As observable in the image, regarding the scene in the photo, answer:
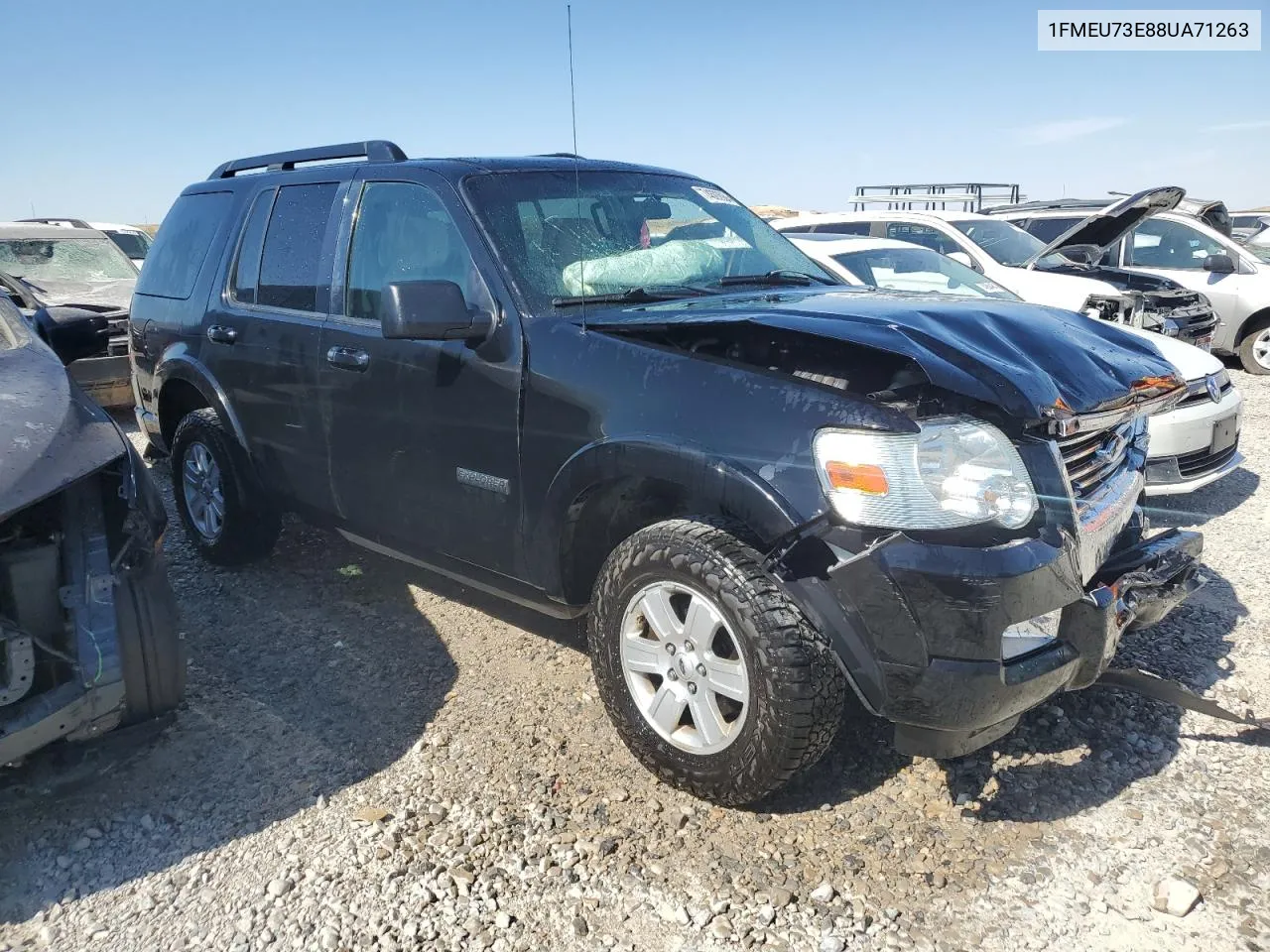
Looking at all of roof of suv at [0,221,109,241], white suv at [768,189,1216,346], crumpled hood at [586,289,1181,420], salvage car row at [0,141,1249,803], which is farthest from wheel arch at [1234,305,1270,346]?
roof of suv at [0,221,109,241]

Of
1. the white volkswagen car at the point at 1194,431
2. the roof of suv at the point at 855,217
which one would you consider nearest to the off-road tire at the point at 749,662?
the white volkswagen car at the point at 1194,431

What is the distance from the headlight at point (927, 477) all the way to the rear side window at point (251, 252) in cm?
298

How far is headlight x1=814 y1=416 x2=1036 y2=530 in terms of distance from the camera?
2387 mm

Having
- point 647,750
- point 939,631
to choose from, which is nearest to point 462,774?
point 647,750

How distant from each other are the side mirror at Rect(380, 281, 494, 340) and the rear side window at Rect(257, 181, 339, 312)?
102 centimetres

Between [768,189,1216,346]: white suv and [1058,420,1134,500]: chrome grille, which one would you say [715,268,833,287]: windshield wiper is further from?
[768,189,1216,346]: white suv

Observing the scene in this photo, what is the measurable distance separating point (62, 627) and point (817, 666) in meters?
2.19

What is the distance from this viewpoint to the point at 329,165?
13.6 feet

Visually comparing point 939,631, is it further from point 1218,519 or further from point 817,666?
point 1218,519

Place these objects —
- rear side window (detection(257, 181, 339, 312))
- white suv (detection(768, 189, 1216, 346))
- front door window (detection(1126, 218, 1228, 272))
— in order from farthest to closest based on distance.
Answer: front door window (detection(1126, 218, 1228, 272)), white suv (detection(768, 189, 1216, 346)), rear side window (detection(257, 181, 339, 312))

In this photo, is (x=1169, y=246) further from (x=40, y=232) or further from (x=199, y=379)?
(x=40, y=232)

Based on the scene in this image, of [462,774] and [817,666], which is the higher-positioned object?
[817,666]

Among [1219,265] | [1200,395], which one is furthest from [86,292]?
[1219,265]

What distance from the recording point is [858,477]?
7.90ft
